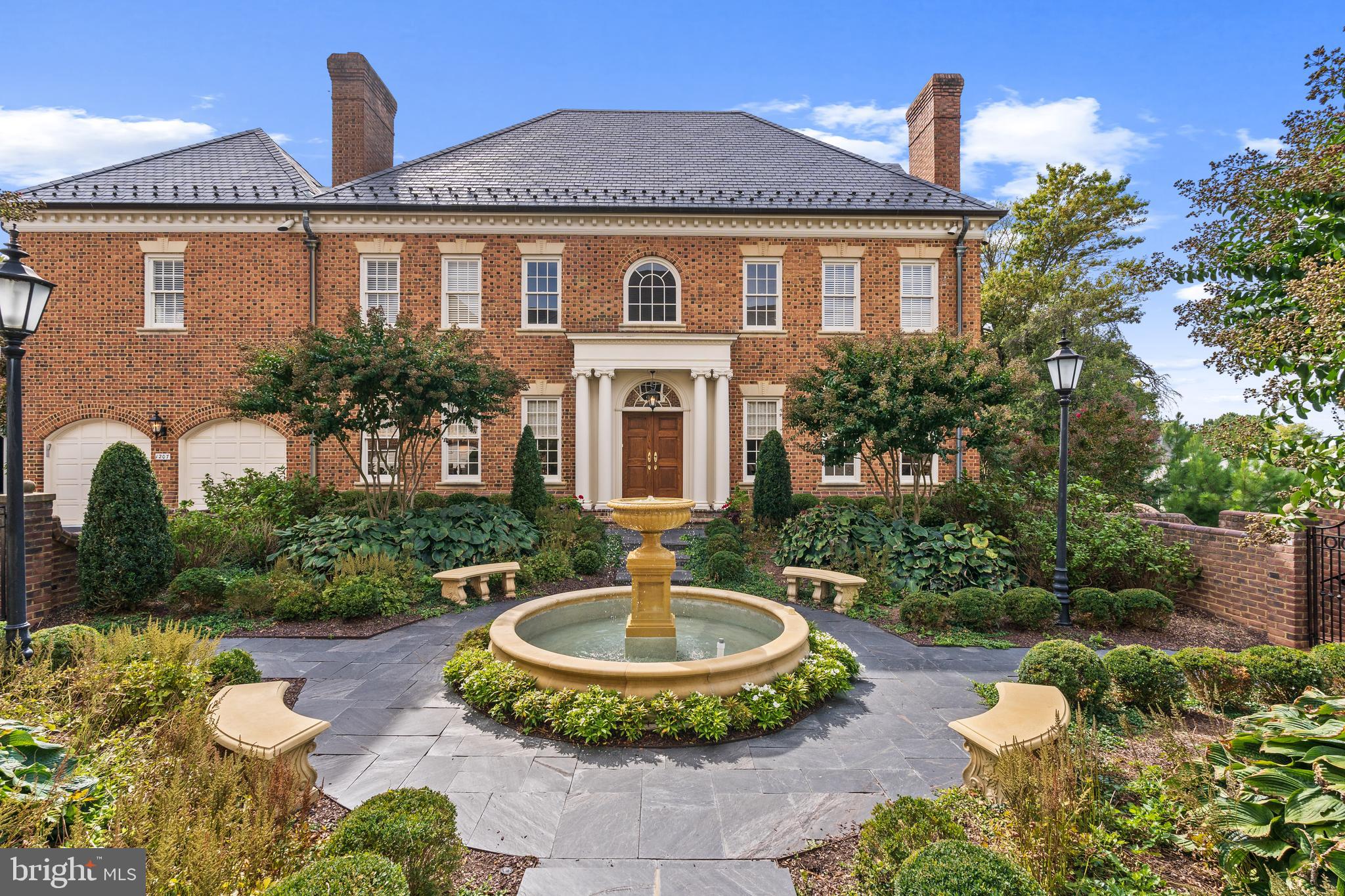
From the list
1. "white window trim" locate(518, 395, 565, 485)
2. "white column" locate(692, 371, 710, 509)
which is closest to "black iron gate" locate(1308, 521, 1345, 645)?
"white column" locate(692, 371, 710, 509)

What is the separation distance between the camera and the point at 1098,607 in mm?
7297

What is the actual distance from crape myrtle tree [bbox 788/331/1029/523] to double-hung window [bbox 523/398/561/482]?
22.8 ft

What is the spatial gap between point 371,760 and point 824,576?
601 centimetres

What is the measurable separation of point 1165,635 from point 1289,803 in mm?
5913

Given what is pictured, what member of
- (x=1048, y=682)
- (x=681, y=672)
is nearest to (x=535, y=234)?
(x=681, y=672)

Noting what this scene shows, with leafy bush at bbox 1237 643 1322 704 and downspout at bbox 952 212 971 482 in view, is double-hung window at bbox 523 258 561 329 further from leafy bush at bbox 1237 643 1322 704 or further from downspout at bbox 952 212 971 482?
leafy bush at bbox 1237 643 1322 704

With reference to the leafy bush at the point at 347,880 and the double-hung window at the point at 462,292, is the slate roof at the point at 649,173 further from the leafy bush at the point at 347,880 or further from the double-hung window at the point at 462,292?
the leafy bush at the point at 347,880

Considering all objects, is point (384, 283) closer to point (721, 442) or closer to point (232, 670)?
point (721, 442)

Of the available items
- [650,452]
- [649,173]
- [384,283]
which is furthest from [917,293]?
[384,283]

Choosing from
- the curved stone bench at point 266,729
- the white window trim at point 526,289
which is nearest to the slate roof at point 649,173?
the white window trim at point 526,289

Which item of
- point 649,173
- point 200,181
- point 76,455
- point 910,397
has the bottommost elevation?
point 76,455

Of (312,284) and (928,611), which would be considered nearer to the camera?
(928,611)

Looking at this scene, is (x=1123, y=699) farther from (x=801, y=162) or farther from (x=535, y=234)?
(x=801, y=162)

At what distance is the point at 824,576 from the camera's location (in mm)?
8375
